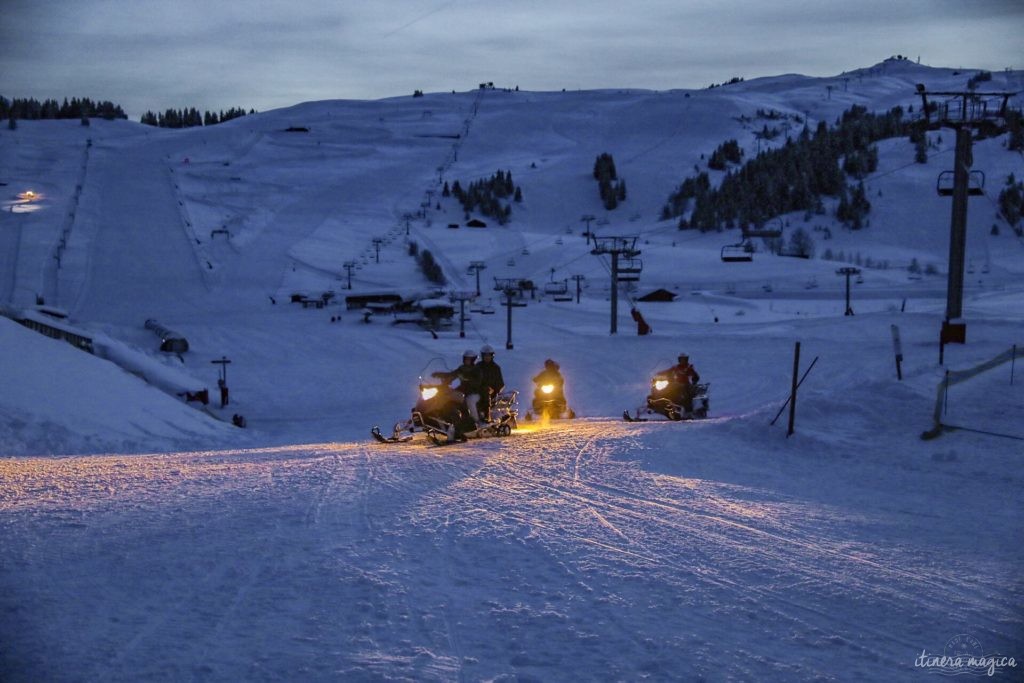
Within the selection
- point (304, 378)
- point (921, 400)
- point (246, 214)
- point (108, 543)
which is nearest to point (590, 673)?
point (108, 543)

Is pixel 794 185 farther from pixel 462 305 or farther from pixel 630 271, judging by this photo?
pixel 462 305

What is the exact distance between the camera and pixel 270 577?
5.17 meters

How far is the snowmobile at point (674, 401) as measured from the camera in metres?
17.2

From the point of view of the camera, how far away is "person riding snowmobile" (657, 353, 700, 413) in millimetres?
17391

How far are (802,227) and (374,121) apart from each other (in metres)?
87.7

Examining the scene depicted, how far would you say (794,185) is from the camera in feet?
268

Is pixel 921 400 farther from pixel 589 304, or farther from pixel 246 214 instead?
pixel 246 214

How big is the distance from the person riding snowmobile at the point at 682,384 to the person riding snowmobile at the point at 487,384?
18.8ft

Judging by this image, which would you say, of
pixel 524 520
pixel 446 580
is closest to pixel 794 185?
pixel 524 520

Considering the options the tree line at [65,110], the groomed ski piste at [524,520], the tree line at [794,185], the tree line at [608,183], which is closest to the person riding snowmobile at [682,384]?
the groomed ski piste at [524,520]

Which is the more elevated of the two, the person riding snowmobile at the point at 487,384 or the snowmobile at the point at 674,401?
the person riding snowmobile at the point at 487,384

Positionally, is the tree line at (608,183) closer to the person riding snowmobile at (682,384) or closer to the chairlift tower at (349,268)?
the chairlift tower at (349,268)

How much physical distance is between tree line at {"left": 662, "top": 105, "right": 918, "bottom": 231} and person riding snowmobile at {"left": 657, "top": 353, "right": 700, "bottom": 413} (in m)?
60.1

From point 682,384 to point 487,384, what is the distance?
6169 mm
